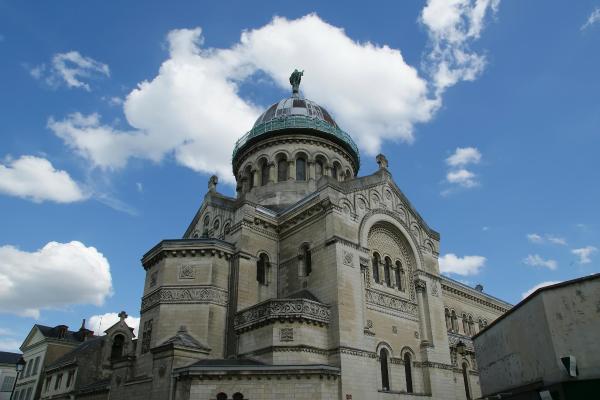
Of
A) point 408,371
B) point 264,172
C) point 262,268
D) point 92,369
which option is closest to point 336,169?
point 264,172

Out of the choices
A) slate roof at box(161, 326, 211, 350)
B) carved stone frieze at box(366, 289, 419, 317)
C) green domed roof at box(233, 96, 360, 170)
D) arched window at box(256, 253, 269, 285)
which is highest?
green domed roof at box(233, 96, 360, 170)

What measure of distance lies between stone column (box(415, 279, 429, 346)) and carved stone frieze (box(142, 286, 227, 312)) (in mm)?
11401

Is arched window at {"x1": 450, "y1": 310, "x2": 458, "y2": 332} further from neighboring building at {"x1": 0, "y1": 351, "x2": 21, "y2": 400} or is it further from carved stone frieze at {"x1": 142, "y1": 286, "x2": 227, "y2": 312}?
neighboring building at {"x1": 0, "y1": 351, "x2": 21, "y2": 400}

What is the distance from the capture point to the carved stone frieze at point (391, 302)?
2516cm

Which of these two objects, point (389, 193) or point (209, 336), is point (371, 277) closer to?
point (389, 193)

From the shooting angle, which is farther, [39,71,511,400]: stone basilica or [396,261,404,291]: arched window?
[396,261,404,291]: arched window

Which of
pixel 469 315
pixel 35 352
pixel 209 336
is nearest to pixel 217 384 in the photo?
pixel 209 336

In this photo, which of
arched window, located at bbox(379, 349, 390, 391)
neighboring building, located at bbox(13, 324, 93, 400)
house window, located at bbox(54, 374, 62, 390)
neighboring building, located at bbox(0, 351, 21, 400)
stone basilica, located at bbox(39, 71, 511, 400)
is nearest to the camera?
stone basilica, located at bbox(39, 71, 511, 400)

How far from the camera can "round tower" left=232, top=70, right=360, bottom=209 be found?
33.3 metres

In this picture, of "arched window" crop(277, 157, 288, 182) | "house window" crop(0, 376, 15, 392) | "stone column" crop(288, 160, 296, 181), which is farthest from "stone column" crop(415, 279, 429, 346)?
"house window" crop(0, 376, 15, 392)

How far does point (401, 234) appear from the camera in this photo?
94.8ft

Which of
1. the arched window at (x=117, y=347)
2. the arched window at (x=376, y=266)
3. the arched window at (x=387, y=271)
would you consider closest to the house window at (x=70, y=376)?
the arched window at (x=117, y=347)

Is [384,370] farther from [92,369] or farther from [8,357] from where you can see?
[8,357]

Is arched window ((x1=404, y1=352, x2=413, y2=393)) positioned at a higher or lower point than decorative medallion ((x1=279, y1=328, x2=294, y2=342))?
lower
